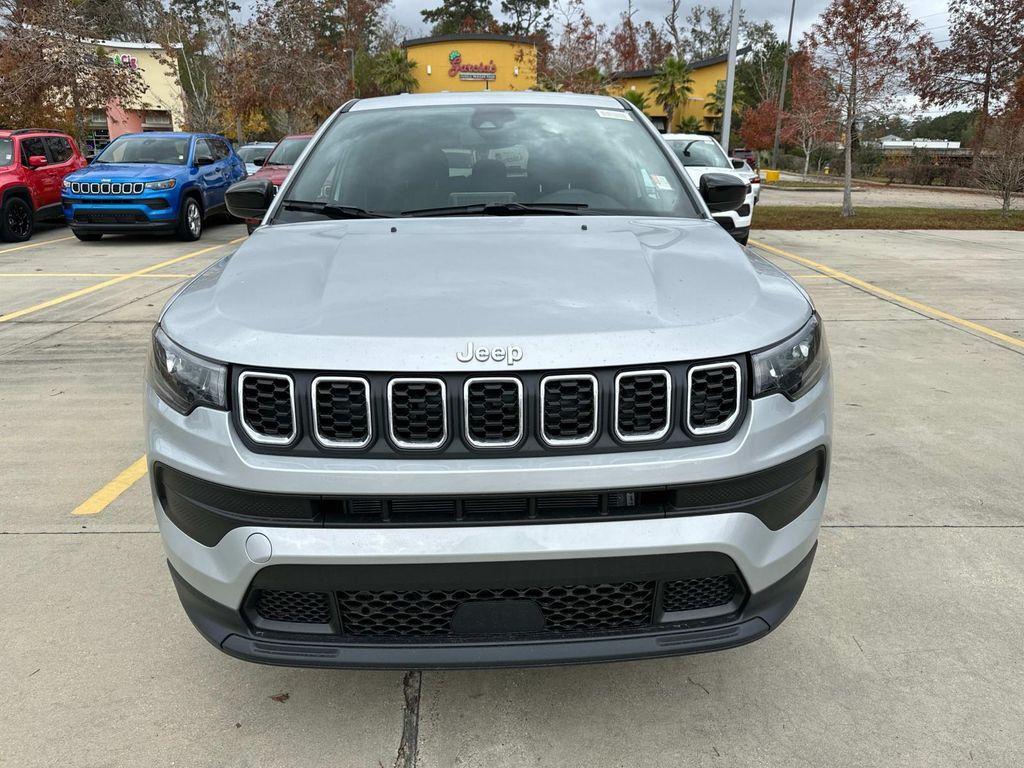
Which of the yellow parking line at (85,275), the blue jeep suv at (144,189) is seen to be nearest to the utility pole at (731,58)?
the blue jeep suv at (144,189)

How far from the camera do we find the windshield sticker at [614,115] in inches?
141

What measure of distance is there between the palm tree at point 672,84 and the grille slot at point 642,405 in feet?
166

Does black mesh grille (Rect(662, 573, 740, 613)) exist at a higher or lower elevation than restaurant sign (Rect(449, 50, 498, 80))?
lower

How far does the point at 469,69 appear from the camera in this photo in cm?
5994

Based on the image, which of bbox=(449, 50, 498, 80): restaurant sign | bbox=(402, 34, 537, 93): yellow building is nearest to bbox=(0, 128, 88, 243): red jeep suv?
bbox=(402, 34, 537, 93): yellow building

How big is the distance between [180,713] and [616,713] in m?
1.26

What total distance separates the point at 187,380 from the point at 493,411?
0.78 metres

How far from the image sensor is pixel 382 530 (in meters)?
1.80

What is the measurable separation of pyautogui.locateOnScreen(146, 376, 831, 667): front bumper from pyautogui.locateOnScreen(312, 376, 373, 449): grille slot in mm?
55

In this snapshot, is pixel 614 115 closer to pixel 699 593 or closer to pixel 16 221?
pixel 699 593

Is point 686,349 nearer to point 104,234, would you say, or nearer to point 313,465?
point 313,465

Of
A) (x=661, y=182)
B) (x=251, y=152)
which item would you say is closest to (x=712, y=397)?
(x=661, y=182)

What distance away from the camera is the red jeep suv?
1258 centimetres

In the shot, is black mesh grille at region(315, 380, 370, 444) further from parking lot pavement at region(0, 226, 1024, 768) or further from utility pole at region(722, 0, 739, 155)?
utility pole at region(722, 0, 739, 155)
